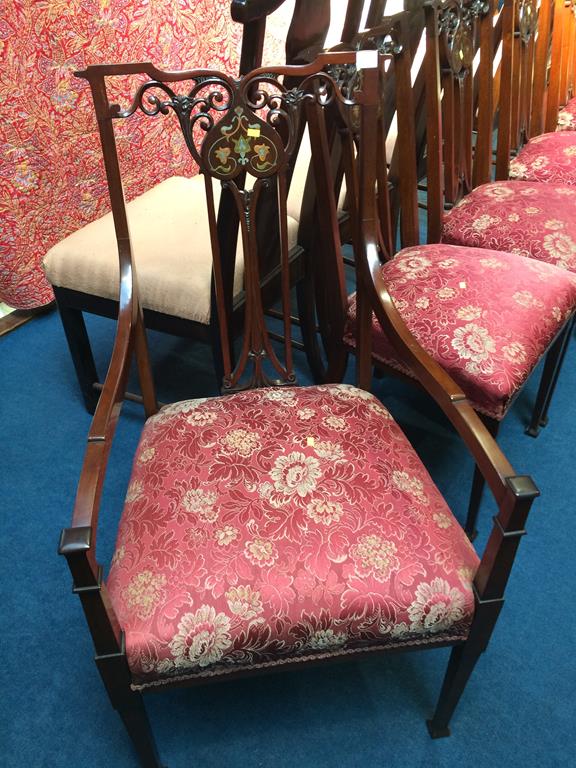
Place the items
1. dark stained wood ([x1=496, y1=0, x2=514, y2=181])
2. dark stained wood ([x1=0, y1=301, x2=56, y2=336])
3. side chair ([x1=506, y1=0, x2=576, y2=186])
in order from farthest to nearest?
dark stained wood ([x1=0, y1=301, x2=56, y2=336]), side chair ([x1=506, y1=0, x2=576, y2=186]), dark stained wood ([x1=496, y1=0, x2=514, y2=181])

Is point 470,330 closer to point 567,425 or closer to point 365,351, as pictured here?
point 365,351

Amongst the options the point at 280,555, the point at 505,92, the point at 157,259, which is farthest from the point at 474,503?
the point at 505,92

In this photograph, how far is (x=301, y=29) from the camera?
987mm

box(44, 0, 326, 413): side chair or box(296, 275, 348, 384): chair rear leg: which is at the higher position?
box(44, 0, 326, 413): side chair

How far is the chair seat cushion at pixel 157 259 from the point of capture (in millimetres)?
1261

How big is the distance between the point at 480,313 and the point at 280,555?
2.09ft

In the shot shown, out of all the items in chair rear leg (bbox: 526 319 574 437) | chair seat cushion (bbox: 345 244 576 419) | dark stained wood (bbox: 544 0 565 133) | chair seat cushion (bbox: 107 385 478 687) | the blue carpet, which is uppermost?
dark stained wood (bbox: 544 0 565 133)

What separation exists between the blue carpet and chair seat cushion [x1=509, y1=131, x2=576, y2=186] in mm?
974

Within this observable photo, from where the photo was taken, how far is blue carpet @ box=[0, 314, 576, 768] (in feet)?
3.17

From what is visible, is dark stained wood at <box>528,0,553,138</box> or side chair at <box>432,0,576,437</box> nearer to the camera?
side chair at <box>432,0,576,437</box>

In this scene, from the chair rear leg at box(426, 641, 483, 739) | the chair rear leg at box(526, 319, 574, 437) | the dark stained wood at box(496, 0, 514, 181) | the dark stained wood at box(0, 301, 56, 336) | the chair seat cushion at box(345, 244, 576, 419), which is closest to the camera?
the chair rear leg at box(426, 641, 483, 739)

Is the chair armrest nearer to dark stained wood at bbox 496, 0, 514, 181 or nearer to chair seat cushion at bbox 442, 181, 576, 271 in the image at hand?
chair seat cushion at bbox 442, 181, 576, 271

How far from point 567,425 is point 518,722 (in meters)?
0.79

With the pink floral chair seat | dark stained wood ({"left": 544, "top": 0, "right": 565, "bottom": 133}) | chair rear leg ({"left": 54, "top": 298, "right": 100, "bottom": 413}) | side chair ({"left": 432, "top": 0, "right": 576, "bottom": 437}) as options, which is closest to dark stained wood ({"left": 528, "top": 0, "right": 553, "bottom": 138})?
dark stained wood ({"left": 544, "top": 0, "right": 565, "bottom": 133})
